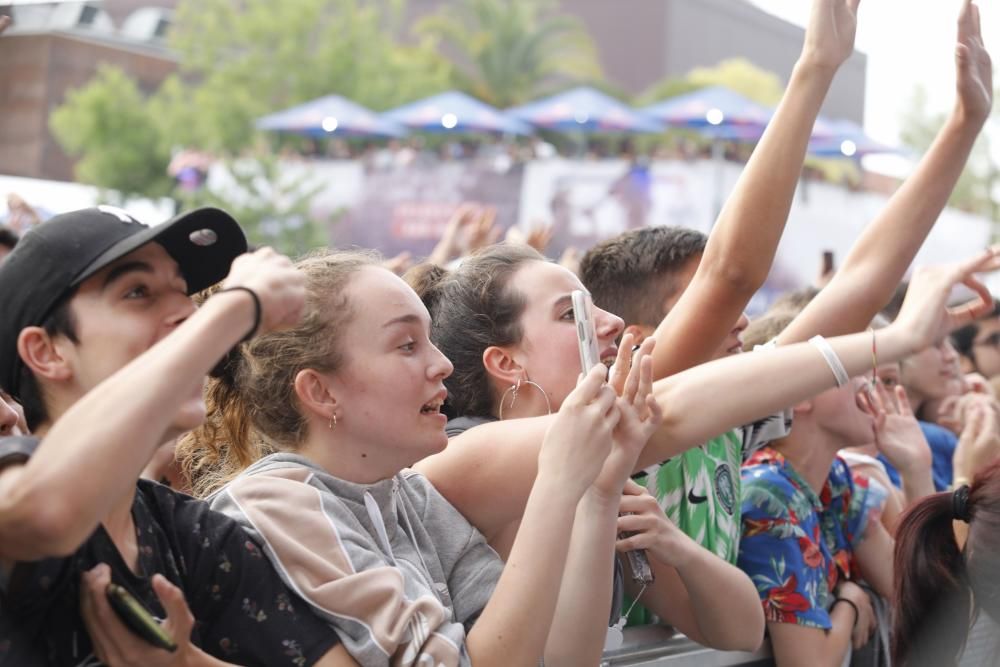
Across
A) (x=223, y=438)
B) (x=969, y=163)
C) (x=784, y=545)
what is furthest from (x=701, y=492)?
(x=969, y=163)

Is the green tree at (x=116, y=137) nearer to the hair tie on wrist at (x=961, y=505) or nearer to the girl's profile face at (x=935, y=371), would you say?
the girl's profile face at (x=935, y=371)

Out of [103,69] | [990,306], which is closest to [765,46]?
[103,69]

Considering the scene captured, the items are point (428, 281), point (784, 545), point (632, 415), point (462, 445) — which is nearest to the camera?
point (632, 415)

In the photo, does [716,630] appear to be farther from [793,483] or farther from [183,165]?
[183,165]

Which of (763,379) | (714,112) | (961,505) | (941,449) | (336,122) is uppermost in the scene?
(763,379)

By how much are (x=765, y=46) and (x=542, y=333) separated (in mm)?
54055

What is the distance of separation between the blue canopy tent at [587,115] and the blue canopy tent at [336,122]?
2.47 metres

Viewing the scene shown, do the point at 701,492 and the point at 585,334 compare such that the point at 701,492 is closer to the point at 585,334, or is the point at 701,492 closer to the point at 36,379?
the point at 585,334

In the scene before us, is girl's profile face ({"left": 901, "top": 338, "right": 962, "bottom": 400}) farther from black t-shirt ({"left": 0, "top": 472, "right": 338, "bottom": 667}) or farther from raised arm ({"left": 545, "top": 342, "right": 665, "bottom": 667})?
black t-shirt ({"left": 0, "top": 472, "right": 338, "bottom": 667})

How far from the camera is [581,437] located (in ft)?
7.43

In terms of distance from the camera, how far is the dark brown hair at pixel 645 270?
11.3 ft

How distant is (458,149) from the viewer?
23.1m

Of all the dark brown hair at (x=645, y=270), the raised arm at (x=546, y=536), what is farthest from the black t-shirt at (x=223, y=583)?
the dark brown hair at (x=645, y=270)

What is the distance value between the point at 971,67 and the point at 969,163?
143ft
